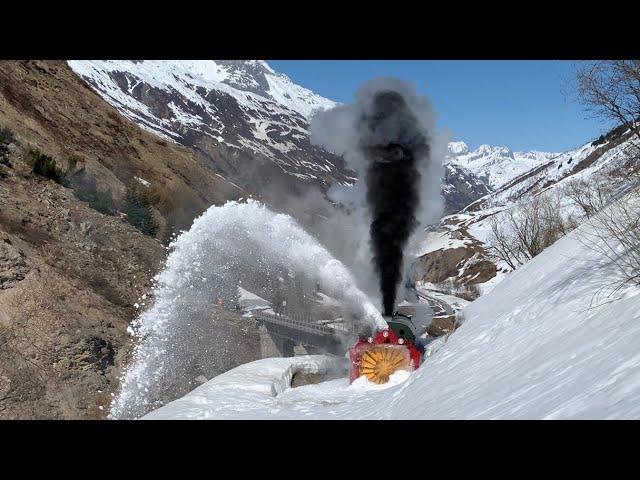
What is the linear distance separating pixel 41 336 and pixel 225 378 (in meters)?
7.64

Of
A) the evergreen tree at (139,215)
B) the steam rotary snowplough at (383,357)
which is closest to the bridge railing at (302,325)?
the evergreen tree at (139,215)

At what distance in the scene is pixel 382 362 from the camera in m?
11.3

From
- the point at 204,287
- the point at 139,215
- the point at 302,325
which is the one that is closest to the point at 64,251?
the point at 204,287

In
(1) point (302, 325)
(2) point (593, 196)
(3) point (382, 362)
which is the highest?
(1) point (302, 325)

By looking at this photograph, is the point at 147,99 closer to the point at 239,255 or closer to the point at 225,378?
the point at 239,255

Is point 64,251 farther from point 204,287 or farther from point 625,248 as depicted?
point 625,248

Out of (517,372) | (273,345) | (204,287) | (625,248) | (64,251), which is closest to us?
(517,372)

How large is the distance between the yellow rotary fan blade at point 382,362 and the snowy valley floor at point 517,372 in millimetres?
254

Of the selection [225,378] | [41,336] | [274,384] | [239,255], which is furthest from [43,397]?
[239,255]

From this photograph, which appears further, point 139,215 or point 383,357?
point 139,215

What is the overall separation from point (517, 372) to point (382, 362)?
5.11 meters

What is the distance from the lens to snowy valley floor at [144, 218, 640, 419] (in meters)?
4.30

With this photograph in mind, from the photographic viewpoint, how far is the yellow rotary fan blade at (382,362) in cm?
1123

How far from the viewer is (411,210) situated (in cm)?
1762
